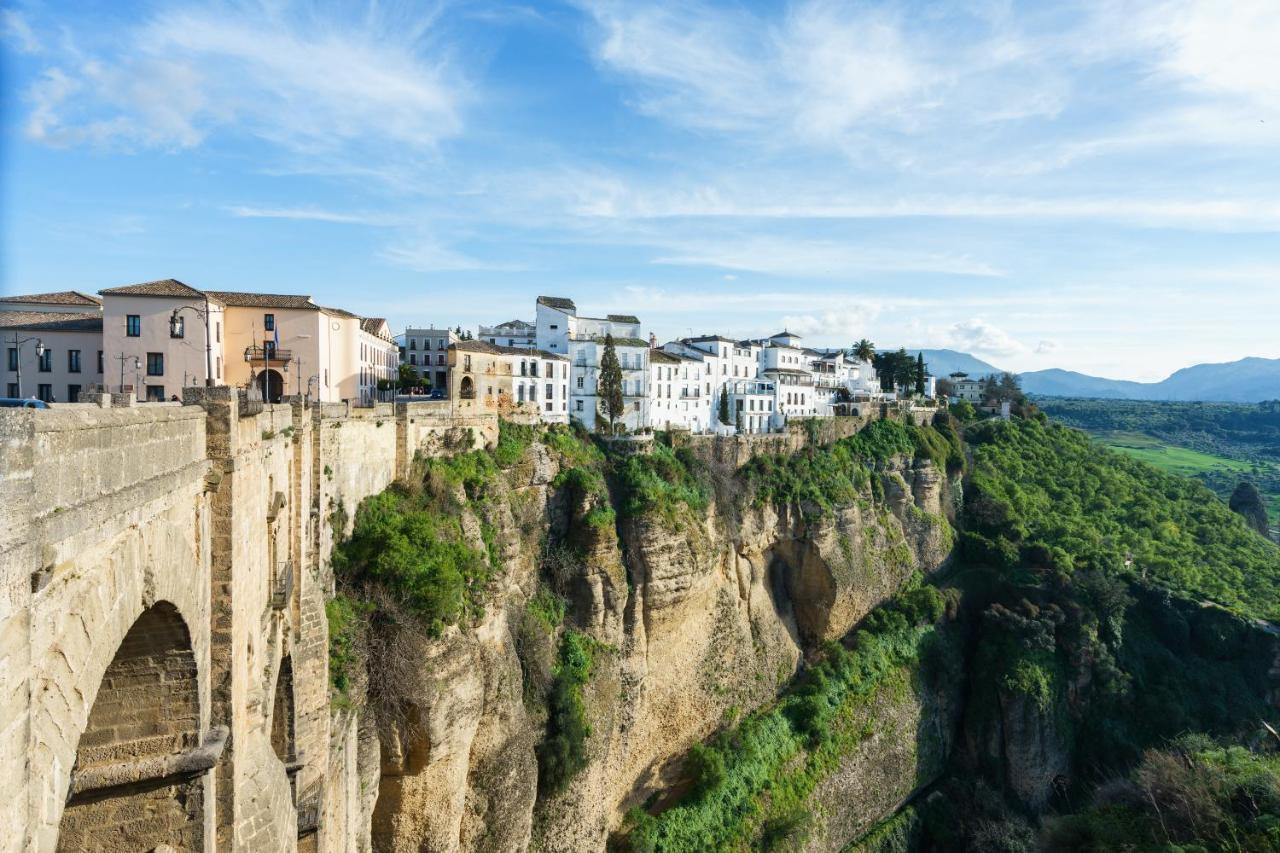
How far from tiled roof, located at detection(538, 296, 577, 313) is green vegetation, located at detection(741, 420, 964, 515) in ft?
44.5

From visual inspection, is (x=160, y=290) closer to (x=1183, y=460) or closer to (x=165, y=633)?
(x=165, y=633)

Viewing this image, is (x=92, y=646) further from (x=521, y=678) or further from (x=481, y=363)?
(x=481, y=363)

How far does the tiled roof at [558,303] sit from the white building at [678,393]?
5.19 meters

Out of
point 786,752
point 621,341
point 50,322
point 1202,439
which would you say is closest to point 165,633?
point 50,322

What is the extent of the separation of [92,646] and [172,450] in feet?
8.24

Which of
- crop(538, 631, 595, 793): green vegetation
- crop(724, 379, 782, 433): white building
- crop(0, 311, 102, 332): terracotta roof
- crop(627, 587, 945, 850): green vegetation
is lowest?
crop(627, 587, 945, 850): green vegetation

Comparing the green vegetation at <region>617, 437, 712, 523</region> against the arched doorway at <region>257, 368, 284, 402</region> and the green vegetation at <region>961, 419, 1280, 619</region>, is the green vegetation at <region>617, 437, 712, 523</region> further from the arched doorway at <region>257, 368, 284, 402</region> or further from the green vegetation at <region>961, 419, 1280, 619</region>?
the green vegetation at <region>961, 419, 1280, 619</region>

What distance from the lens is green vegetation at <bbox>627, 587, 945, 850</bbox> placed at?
2517 cm

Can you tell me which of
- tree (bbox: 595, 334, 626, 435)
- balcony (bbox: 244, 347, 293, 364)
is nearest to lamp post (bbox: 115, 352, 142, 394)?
balcony (bbox: 244, 347, 293, 364)

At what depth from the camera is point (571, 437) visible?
93.4 feet

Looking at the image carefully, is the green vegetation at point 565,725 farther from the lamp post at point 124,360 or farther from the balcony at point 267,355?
the lamp post at point 124,360

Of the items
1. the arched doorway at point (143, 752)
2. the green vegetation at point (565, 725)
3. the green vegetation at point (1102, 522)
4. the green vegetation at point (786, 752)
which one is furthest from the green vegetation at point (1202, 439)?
the arched doorway at point (143, 752)

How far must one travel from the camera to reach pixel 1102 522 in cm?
4316

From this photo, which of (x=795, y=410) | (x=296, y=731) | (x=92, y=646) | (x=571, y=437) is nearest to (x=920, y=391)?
(x=795, y=410)
